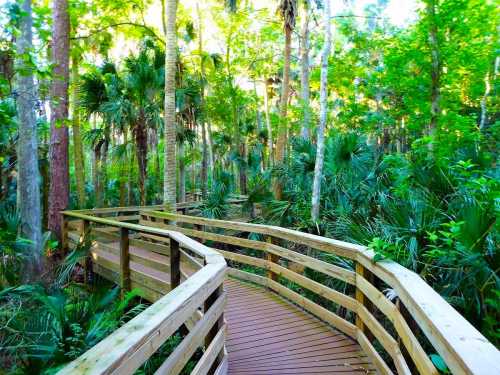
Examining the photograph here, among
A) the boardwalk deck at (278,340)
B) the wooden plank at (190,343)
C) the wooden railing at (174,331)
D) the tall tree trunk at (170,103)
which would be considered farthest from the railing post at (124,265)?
the tall tree trunk at (170,103)

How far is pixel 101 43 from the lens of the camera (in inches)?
705

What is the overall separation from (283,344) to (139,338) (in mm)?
2755

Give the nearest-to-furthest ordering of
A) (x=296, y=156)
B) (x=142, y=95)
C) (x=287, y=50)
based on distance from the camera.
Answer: (x=296, y=156)
(x=142, y=95)
(x=287, y=50)

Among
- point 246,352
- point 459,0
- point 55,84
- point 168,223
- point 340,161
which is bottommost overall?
point 246,352

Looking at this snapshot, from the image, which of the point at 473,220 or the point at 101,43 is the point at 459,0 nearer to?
the point at 473,220

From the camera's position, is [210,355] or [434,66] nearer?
[210,355]

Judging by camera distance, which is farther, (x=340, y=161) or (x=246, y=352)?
(x=340, y=161)

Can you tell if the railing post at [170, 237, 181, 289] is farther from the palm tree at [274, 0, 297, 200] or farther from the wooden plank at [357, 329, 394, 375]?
the palm tree at [274, 0, 297, 200]

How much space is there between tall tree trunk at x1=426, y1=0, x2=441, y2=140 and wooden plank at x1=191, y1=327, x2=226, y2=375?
6.96m

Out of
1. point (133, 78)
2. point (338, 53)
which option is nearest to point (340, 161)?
point (133, 78)

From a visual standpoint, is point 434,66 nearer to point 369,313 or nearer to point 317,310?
point 317,310

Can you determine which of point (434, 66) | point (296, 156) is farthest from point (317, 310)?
point (434, 66)

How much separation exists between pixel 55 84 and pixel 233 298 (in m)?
7.31

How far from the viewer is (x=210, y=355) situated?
8.93ft
